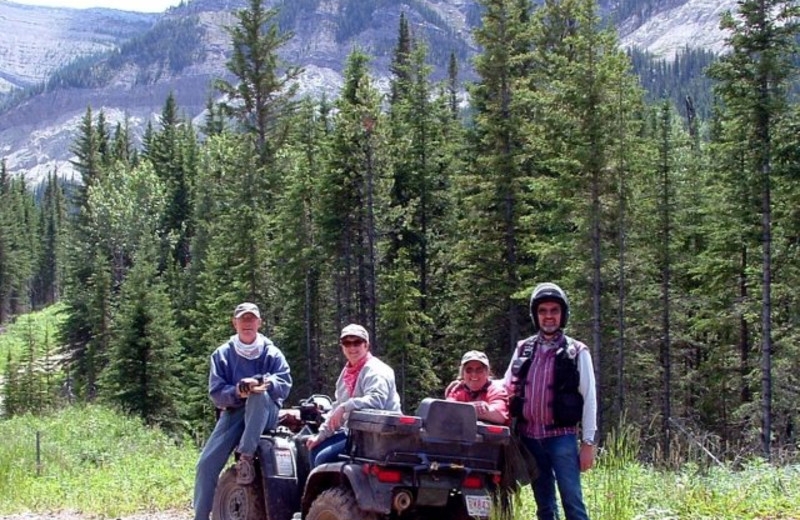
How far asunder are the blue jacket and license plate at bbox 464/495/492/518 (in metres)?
2.20

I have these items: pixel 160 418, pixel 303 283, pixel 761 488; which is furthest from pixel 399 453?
pixel 303 283

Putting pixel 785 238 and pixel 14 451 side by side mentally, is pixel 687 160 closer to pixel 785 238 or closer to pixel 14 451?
pixel 785 238

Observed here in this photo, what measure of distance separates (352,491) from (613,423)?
70.9ft

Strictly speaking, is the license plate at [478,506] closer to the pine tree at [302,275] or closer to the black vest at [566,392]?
the black vest at [566,392]

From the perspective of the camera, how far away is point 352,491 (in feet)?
20.2

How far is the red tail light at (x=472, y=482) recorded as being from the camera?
6.04 metres

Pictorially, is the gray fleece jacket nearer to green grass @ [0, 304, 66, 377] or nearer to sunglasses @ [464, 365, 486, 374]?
sunglasses @ [464, 365, 486, 374]

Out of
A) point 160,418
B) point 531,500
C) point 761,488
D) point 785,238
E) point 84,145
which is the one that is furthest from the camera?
point 84,145

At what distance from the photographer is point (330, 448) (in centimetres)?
664

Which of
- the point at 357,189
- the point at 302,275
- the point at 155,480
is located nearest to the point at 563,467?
the point at 155,480

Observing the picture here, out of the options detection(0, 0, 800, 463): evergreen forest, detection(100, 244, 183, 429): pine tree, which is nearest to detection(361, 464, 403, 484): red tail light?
detection(0, 0, 800, 463): evergreen forest

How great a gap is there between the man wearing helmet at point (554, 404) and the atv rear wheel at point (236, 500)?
2348 mm

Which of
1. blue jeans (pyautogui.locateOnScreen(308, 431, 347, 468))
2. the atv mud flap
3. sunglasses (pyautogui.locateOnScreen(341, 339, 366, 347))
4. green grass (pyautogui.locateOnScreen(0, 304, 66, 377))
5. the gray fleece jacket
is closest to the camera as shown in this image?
the gray fleece jacket

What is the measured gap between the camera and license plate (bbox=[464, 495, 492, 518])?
19.2 ft
